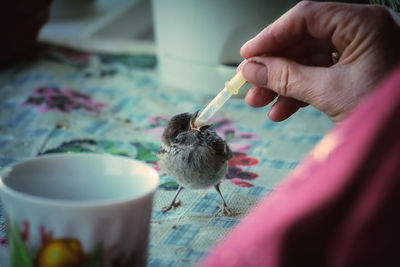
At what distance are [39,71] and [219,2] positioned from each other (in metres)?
0.56

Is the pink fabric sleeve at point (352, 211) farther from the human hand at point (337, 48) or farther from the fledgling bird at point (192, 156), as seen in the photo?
the fledgling bird at point (192, 156)

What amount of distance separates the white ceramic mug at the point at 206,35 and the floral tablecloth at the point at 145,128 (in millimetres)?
52

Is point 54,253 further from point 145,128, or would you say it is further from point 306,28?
point 145,128

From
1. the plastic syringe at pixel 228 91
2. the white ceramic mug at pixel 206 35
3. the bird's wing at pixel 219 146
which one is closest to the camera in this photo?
the plastic syringe at pixel 228 91

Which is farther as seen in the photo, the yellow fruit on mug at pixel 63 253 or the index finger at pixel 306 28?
the index finger at pixel 306 28

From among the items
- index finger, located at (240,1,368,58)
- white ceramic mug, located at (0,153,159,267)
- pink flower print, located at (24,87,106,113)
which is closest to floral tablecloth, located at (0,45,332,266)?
pink flower print, located at (24,87,106,113)

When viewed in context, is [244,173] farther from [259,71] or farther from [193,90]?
[193,90]

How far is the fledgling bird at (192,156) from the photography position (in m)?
0.81

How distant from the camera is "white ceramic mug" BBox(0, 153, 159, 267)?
45 cm

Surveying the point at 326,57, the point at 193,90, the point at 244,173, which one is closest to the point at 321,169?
the point at 326,57

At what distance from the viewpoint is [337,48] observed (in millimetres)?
659

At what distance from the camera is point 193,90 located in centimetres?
132

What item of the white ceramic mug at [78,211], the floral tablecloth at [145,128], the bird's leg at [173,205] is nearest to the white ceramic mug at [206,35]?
the floral tablecloth at [145,128]

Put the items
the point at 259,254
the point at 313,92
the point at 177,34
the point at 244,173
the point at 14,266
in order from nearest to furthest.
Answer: the point at 259,254 → the point at 14,266 → the point at 313,92 → the point at 244,173 → the point at 177,34
